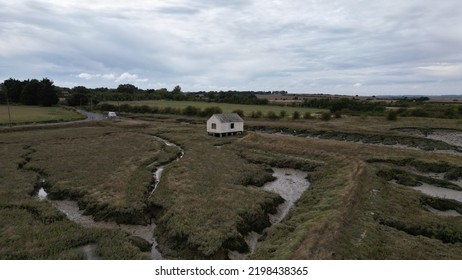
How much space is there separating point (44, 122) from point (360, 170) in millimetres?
61493

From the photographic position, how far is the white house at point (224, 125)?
49219 millimetres

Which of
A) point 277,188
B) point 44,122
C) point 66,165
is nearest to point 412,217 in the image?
point 277,188

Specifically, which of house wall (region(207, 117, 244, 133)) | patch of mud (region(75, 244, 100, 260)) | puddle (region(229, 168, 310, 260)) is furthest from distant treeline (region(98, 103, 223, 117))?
patch of mud (region(75, 244, 100, 260))

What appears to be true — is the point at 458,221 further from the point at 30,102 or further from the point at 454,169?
the point at 30,102

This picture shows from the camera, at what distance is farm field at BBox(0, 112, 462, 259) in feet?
48.3

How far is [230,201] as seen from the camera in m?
20.4

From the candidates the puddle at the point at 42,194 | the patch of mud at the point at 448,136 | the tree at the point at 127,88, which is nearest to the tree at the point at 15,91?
the tree at the point at 127,88

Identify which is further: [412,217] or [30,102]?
[30,102]

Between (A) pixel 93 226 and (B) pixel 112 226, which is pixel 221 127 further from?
(A) pixel 93 226

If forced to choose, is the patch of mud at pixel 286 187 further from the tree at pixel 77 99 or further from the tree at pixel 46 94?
the tree at pixel 77 99

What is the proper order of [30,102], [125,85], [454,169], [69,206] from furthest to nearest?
[125,85] < [30,102] < [454,169] < [69,206]

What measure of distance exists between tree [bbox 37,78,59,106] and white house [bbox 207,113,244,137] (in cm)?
7105

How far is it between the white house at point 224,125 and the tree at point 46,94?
71049mm

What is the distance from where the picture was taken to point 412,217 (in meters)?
18.2
